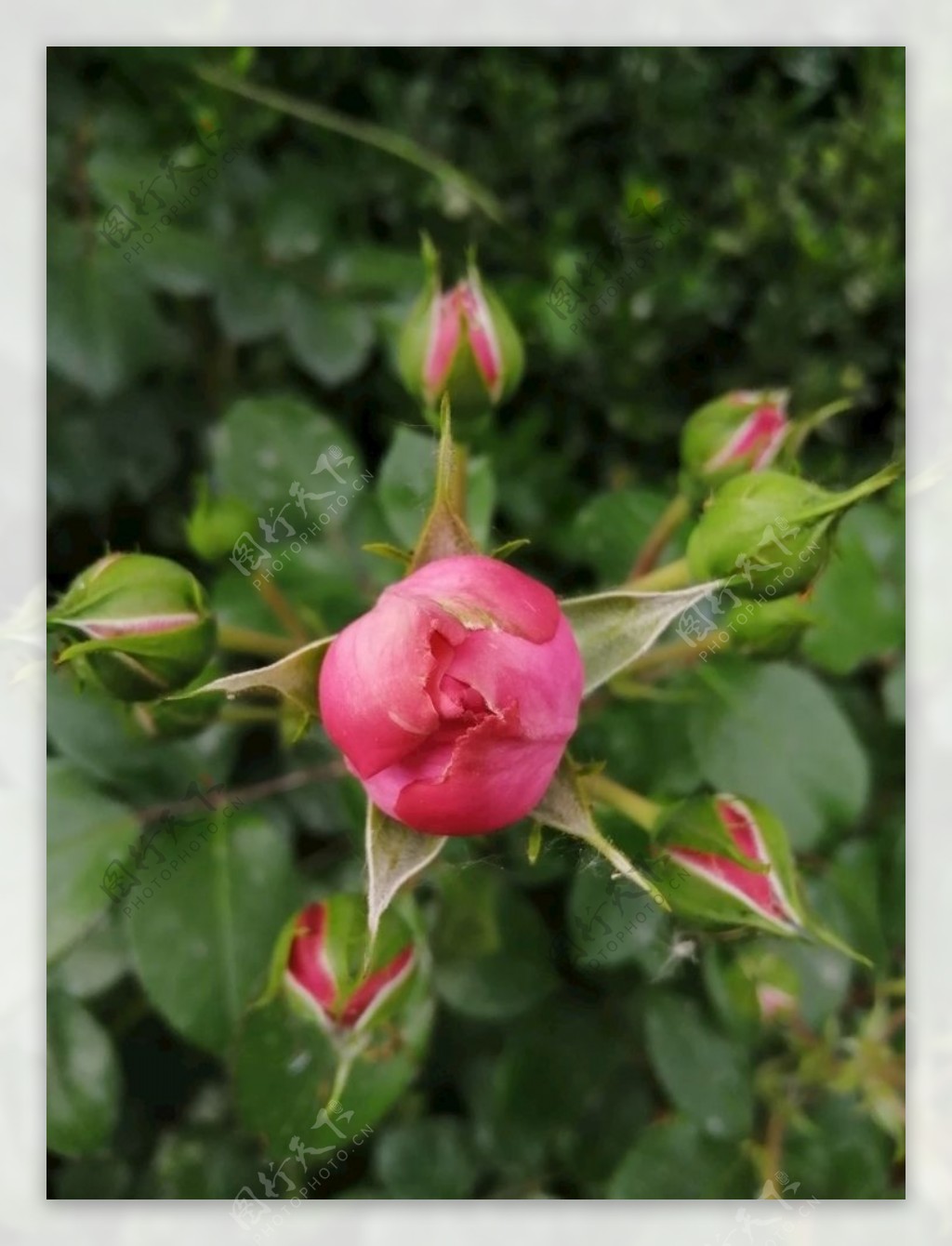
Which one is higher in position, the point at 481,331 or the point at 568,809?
the point at 481,331

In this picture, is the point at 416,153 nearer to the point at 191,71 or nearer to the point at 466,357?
the point at 191,71

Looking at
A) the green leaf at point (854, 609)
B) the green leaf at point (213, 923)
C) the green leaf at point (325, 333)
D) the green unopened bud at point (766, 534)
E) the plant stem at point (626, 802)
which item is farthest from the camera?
the green leaf at point (325, 333)

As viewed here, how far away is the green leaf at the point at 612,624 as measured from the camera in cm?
60

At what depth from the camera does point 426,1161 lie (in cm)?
101

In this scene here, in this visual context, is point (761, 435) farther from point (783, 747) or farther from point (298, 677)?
point (298, 677)

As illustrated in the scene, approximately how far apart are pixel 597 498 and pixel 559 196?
36 centimetres

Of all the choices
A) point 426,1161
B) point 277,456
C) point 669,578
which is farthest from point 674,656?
point 426,1161

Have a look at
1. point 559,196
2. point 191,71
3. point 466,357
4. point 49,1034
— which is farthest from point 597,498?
point 49,1034

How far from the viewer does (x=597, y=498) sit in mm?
1008

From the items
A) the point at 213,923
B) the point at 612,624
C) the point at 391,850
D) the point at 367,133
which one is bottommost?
the point at 213,923

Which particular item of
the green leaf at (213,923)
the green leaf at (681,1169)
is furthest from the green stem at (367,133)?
the green leaf at (681,1169)

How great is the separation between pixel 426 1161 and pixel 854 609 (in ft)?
1.89

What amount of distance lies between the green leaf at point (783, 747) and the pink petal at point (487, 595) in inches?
15.8

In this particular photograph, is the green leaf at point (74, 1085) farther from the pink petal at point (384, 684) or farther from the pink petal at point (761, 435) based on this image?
the pink petal at point (761, 435)
